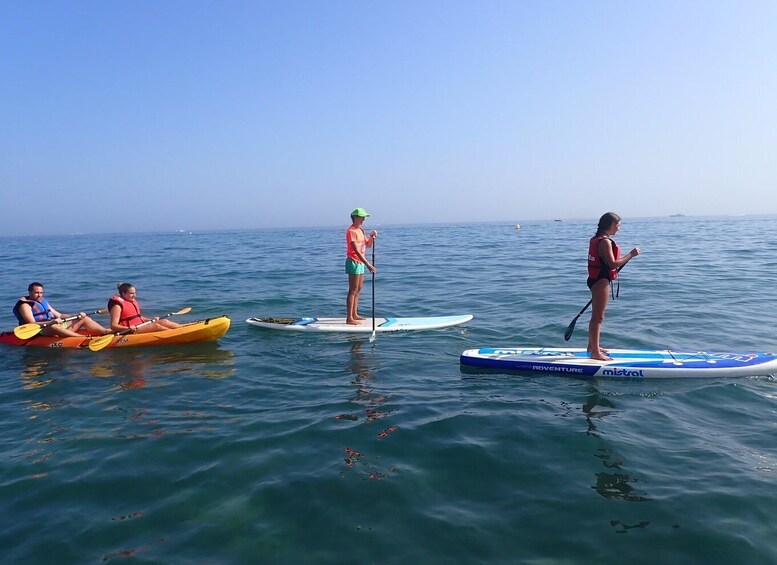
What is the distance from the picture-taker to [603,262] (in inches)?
290

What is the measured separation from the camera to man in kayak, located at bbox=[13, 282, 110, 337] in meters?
10.5

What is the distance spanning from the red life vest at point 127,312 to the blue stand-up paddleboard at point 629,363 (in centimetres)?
686

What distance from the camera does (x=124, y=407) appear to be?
7.01m

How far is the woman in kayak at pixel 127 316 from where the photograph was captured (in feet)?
34.3

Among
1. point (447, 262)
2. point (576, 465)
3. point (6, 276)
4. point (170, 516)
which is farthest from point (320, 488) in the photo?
point (6, 276)

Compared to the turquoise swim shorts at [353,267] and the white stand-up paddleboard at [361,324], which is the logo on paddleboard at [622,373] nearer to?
the white stand-up paddleboard at [361,324]

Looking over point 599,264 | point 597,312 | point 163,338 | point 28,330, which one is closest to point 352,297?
point 163,338

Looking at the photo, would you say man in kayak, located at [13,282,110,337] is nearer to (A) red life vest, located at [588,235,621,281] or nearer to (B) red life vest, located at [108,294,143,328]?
(B) red life vest, located at [108,294,143,328]

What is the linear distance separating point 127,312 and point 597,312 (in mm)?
8881

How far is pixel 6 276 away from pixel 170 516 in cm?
2615

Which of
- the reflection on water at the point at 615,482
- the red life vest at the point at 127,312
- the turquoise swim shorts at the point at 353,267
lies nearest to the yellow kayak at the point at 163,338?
the red life vest at the point at 127,312

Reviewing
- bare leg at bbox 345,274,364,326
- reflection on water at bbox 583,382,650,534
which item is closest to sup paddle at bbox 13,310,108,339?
A: bare leg at bbox 345,274,364,326

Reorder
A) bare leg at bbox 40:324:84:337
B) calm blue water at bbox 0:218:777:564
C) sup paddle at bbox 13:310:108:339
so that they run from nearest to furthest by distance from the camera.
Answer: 1. calm blue water at bbox 0:218:777:564
2. sup paddle at bbox 13:310:108:339
3. bare leg at bbox 40:324:84:337

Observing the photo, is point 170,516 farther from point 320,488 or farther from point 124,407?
point 124,407
